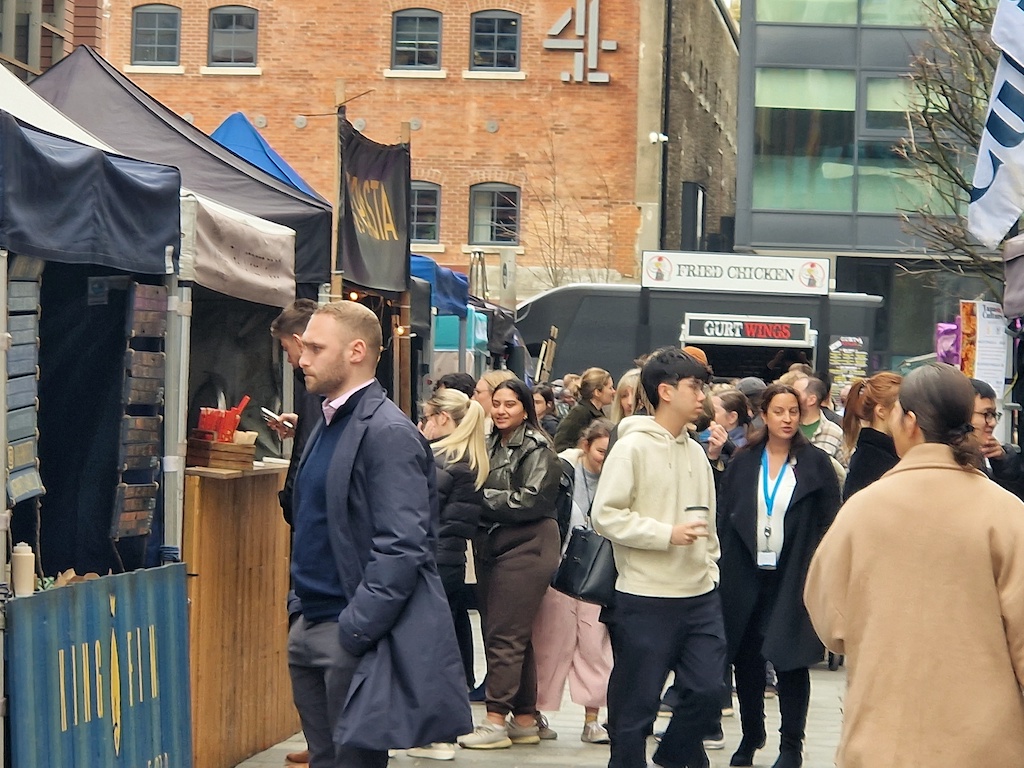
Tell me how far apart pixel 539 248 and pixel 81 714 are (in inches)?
1262

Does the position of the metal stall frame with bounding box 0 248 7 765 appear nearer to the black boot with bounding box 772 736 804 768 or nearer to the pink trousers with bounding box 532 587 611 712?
the black boot with bounding box 772 736 804 768

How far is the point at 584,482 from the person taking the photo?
9.27m

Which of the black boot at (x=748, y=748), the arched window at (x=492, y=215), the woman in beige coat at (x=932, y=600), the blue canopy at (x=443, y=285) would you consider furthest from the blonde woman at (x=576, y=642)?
the arched window at (x=492, y=215)

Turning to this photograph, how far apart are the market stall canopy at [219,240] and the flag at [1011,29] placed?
3777 mm

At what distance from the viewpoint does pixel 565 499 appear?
948cm

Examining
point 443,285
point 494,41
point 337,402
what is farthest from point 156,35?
point 337,402

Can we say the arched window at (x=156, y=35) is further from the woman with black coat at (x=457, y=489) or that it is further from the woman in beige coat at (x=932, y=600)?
the woman in beige coat at (x=932, y=600)

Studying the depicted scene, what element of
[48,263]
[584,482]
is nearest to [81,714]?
[48,263]

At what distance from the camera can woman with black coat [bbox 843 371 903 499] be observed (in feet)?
26.0

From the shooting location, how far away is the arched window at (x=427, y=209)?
125 ft

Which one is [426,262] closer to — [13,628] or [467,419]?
[467,419]

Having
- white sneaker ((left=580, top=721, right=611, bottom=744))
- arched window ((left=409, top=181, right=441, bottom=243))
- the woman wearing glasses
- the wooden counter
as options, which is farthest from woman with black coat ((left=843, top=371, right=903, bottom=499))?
arched window ((left=409, top=181, right=441, bottom=243))

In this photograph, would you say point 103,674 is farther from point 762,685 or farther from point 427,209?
point 427,209

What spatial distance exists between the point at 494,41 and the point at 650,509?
3180cm
